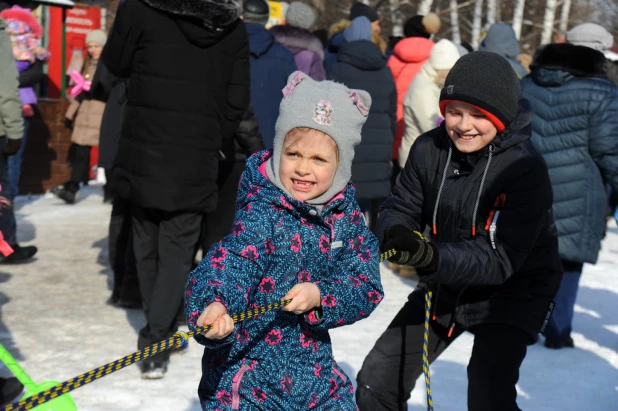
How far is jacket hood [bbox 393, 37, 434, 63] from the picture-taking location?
27.3 feet

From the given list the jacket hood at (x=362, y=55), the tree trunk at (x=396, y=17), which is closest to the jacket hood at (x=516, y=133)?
the jacket hood at (x=362, y=55)

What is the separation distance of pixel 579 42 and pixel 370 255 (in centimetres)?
348

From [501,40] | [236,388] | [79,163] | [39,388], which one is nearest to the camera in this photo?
[236,388]

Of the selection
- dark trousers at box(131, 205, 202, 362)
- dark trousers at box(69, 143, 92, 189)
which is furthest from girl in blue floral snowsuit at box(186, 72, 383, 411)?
dark trousers at box(69, 143, 92, 189)

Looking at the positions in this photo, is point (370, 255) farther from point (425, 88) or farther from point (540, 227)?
point (425, 88)

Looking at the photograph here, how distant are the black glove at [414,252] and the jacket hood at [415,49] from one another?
18.7ft

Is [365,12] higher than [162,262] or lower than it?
higher

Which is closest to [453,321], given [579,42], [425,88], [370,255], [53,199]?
[370,255]

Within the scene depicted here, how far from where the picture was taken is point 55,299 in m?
6.08

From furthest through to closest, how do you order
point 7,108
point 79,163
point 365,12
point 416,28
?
point 365,12 < point 79,163 < point 416,28 < point 7,108

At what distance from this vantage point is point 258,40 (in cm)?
669

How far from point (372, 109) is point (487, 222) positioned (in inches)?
175

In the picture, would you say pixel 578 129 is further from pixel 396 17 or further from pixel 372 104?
pixel 396 17

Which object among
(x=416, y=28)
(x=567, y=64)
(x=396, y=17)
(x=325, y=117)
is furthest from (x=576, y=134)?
(x=396, y=17)
